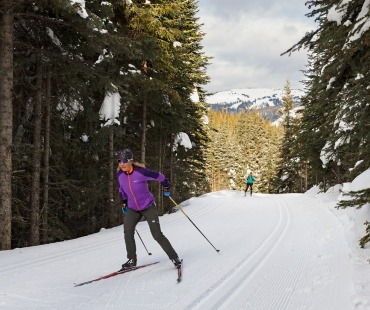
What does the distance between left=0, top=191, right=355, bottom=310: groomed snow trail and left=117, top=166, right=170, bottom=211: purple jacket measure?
50.8 inches

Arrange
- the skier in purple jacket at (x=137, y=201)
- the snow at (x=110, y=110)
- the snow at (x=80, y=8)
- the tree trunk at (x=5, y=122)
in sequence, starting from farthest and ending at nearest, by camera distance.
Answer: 1. the snow at (x=110, y=110)
2. the tree trunk at (x=5, y=122)
3. the snow at (x=80, y=8)
4. the skier in purple jacket at (x=137, y=201)

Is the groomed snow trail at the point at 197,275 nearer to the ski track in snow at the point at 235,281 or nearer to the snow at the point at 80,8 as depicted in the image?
the ski track in snow at the point at 235,281

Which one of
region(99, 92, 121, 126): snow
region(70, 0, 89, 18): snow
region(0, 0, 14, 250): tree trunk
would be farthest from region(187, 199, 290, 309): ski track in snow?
region(99, 92, 121, 126): snow

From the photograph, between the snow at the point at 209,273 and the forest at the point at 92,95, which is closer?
the snow at the point at 209,273

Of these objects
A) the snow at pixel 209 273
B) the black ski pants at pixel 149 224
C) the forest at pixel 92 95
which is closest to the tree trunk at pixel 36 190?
the forest at pixel 92 95

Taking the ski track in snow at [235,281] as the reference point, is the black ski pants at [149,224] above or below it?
above

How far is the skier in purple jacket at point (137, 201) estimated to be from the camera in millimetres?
6363

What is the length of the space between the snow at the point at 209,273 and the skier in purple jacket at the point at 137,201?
0.42m

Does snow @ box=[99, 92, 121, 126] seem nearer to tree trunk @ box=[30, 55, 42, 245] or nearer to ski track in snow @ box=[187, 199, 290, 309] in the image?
tree trunk @ box=[30, 55, 42, 245]

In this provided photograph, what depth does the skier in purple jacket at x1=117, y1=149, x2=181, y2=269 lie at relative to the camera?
6.36 metres

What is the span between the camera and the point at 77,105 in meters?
12.5

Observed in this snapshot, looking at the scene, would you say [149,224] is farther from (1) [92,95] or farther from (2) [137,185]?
(1) [92,95]

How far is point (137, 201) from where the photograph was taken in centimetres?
649

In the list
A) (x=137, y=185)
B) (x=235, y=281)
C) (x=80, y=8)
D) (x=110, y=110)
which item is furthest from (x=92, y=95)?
(x=235, y=281)
